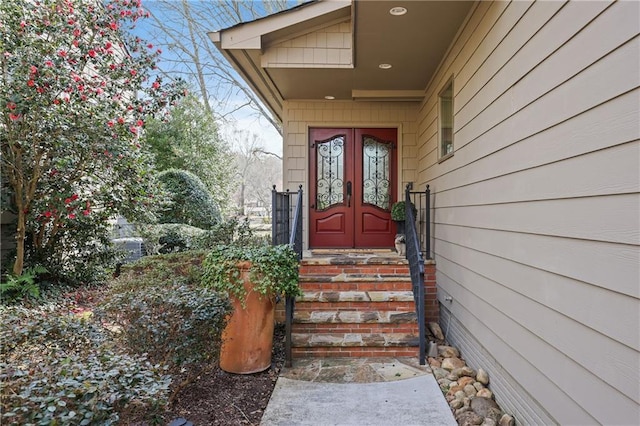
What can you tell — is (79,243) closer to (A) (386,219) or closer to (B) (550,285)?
(A) (386,219)

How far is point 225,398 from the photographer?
2902 millimetres

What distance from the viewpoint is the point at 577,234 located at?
1805 mm

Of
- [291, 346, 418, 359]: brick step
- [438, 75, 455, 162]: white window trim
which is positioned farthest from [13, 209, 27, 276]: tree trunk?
[438, 75, 455, 162]: white window trim

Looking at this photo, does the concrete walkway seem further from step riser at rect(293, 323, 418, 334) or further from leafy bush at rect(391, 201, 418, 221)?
leafy bush at rect(391, 201, 418, 221)

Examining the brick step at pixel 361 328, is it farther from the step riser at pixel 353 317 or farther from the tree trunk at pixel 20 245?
the tree trunk at pixel 20 245

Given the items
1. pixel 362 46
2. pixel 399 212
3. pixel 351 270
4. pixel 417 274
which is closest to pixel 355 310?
pixel 351 270

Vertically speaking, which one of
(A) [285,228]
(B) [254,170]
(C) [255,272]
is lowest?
(C) [255,272]

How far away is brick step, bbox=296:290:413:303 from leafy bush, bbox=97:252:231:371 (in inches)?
49.9

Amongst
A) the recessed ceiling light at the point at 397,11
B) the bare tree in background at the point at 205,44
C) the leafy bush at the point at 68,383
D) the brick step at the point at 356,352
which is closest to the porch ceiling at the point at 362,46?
the recessed ceiling light at the point at 397,11

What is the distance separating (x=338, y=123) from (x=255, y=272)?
3.41 metres

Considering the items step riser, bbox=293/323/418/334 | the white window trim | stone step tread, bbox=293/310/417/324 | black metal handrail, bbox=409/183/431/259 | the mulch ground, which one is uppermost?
the white window trim

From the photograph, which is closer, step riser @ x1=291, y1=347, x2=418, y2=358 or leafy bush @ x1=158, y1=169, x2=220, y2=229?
step riser @ x1=291, y1=347, x2=418, y2=358

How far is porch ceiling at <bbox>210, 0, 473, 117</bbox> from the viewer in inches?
138

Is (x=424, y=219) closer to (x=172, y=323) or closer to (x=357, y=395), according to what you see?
(x=357, y=395)
